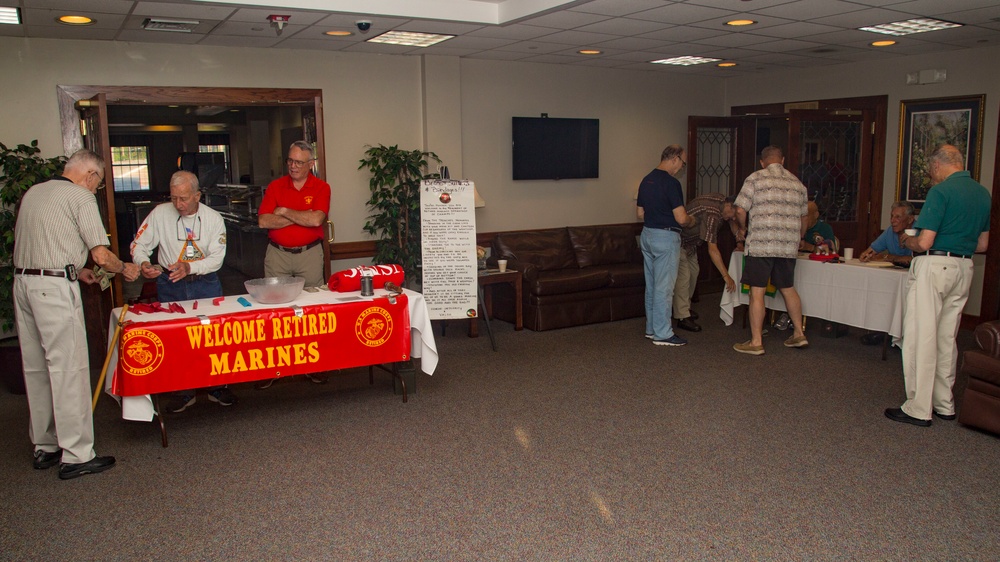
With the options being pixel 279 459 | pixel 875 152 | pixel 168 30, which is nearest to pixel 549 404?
pixel 279 459

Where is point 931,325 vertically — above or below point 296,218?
below

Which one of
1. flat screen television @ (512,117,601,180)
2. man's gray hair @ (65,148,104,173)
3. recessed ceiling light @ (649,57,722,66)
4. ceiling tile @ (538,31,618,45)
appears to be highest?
recessed ceiling light @ (649,57,722,66)

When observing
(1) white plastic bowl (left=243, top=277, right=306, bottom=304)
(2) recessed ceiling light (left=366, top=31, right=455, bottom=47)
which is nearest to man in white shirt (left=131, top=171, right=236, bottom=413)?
(1) white plastic bowl (left=243, top=277, right=306, bottom=304)

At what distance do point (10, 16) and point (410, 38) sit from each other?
2858mm

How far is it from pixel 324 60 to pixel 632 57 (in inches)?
118

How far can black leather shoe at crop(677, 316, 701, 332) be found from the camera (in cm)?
682

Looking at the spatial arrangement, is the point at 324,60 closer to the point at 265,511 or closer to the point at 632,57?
the point at 632,57

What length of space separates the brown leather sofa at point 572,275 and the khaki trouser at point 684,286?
0.56m

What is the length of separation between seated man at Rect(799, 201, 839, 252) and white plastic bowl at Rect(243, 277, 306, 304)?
4.32 meters

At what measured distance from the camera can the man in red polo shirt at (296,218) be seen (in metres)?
5.00

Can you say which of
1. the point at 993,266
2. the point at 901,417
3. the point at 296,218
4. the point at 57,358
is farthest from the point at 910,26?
the point at 57,358

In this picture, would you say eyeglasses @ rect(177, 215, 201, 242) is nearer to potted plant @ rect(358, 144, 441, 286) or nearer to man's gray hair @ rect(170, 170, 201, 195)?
man's gray hair @ rect(170, 170, 201, 195)

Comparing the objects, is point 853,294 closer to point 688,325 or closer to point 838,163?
point 688,325

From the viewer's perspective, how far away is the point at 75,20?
514 cm
